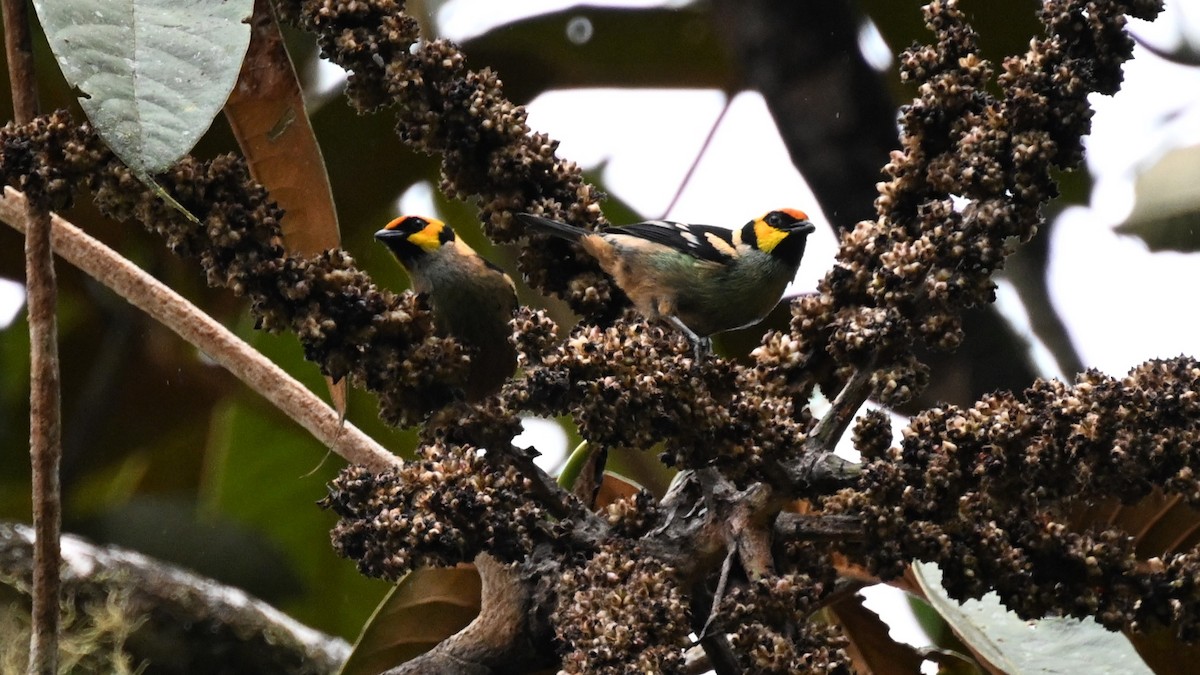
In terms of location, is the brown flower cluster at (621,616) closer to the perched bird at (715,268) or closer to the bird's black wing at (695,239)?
the perched bird at (715,268)

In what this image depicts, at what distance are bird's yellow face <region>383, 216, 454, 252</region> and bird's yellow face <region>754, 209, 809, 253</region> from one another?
429 millimetres

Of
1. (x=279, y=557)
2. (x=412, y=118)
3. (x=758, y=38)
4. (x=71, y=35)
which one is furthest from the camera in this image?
(x=279, y=557)

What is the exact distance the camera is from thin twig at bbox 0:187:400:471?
1.49 m

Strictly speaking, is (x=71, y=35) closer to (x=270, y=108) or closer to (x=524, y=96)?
(x=270, y=108)

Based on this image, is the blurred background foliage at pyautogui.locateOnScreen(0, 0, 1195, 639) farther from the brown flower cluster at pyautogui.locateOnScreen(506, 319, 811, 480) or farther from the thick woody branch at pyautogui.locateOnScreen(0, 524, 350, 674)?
the brown flower cluster at pyautogui.locateOnScreen(506, 319, 811, 480)

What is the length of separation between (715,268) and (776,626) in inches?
34.3

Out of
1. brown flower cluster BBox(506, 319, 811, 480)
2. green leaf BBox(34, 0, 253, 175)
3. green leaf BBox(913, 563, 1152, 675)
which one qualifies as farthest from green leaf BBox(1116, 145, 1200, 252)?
green leaf BBox(34, 0, 253, 175)

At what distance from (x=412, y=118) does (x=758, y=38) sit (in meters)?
1.00

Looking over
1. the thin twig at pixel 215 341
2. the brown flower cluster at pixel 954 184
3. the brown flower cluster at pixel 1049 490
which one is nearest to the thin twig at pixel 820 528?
Result: the brown flower cluster at pixel 1049 490

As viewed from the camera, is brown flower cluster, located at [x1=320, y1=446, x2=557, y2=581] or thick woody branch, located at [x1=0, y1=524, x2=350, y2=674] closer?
brown flower cluster, located at [x1=320, y1=446, x2=557, y2=581]

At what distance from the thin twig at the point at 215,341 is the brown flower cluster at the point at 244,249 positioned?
1.07 feet

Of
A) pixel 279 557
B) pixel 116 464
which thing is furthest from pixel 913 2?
pixel 116 464

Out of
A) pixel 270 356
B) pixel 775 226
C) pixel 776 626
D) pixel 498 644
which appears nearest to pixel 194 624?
pixel 270 356

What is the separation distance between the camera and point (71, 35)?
1007 mm
